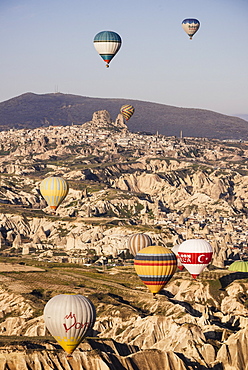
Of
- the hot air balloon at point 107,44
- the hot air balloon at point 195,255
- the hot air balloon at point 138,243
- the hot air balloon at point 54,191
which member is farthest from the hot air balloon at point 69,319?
the hot air balloon at point 138,243

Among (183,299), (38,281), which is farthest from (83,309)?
(38,281)

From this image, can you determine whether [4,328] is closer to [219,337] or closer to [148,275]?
[148,275]

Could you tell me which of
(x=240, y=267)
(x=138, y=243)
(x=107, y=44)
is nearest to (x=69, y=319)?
(x=107, y=44)

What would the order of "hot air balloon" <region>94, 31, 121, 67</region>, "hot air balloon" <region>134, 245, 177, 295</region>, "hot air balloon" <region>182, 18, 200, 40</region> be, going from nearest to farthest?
"hot air balloon" <region>134, 245, 177, 295</region>
"hot air balloon" <region>94, 31, 121, 67</region>
"hot air balloon" <region>182, 18, 200, 40</region>

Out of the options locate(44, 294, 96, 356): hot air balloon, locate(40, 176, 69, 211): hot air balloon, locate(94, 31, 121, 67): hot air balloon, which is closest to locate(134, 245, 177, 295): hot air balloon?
locate(94, 31, 121, 67): hot air balloon

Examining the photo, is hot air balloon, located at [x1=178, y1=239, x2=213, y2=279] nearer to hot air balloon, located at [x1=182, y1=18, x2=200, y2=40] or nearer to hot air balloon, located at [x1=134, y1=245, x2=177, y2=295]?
hot air balloon, located at [x1=134, y1=245, x2=177, y2=295]
